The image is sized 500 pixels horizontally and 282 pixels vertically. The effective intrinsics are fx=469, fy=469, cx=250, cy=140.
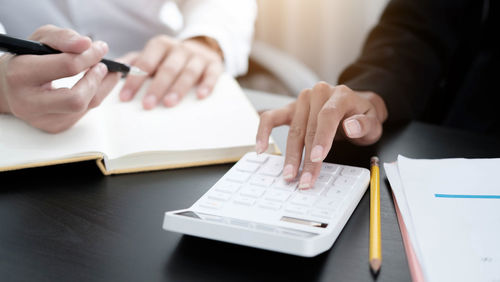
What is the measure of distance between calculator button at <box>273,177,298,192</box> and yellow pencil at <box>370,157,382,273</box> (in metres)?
0.08

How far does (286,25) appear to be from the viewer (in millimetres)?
1896

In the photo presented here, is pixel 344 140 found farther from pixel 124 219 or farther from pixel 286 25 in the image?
pixel 286 25

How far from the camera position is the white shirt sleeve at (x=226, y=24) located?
1.05m

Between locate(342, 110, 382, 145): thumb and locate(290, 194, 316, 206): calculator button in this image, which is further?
locate(342, 110, 382, 145): thumb

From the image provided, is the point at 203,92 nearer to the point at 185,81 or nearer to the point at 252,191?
the point at 185,81

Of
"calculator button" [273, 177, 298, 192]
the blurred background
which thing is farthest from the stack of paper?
the blurred background

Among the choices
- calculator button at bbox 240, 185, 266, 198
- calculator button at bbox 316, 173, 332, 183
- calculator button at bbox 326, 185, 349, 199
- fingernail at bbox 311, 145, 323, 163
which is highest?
fingernail at bbox 311, 145, 323, 163

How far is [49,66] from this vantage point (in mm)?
555

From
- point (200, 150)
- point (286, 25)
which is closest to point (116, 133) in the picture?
point (200, 150)

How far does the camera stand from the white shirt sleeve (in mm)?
1054

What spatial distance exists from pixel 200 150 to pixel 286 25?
4.62 feet

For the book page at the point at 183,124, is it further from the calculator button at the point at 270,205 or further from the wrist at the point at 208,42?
the wrist at the point at 208,42

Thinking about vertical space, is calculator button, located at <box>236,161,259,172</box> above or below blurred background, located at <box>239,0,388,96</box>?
above

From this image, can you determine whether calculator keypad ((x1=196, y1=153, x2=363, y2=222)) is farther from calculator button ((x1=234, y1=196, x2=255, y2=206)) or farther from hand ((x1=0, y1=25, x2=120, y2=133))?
hand ((x1=0, y1=25, x2=120, y2=133))
